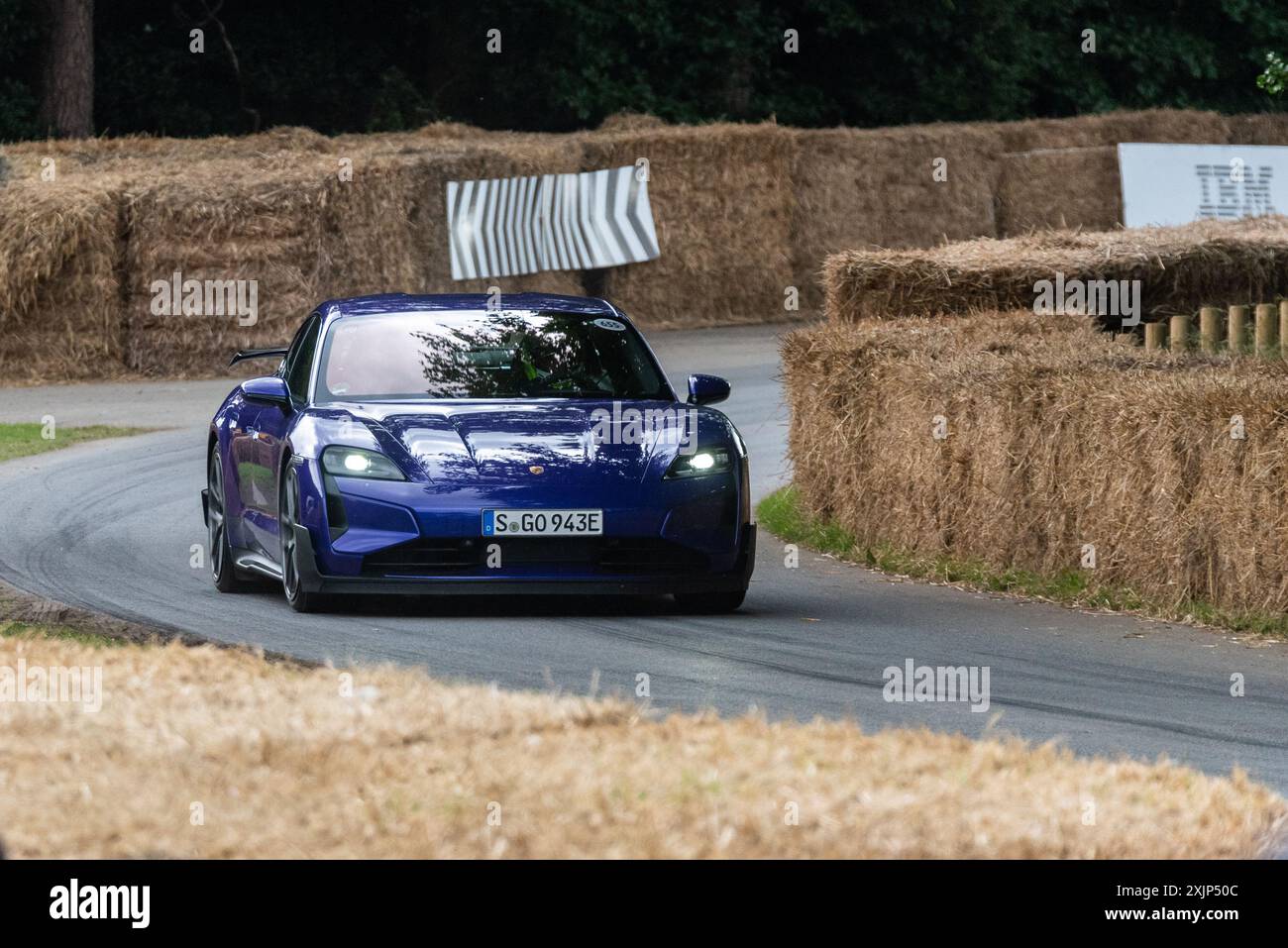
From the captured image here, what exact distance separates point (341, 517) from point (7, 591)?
1881 millimetres

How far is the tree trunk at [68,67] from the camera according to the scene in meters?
38.5

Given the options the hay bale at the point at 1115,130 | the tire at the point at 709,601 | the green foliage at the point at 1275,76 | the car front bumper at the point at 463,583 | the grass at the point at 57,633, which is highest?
the hay bale at the point at 1115,130

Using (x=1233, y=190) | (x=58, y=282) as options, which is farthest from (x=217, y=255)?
(x=1233, y=190)

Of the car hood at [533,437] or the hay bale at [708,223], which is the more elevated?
the hay bale at [708,223]

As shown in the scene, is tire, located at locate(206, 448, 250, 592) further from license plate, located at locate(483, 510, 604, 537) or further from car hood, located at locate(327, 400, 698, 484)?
license plate, located at locate(483, 510, 604, 537)

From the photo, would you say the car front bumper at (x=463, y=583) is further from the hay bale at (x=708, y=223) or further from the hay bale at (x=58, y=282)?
the hay bale at (x=708, y=223)

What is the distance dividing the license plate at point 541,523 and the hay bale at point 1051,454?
9.10ft

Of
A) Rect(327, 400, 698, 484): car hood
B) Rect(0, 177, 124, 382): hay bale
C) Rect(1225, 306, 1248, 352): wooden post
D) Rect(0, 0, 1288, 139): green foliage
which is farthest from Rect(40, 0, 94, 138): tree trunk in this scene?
Rect(327, 400, 698, 484): car hood

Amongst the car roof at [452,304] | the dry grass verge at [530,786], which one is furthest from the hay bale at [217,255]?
the dry grass verge at [530,786]

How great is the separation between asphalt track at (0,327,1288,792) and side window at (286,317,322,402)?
3.47 ft

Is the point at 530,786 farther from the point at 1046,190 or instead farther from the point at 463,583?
the point at 1046,190

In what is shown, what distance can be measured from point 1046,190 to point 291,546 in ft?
96.6

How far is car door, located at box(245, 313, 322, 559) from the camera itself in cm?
1094
